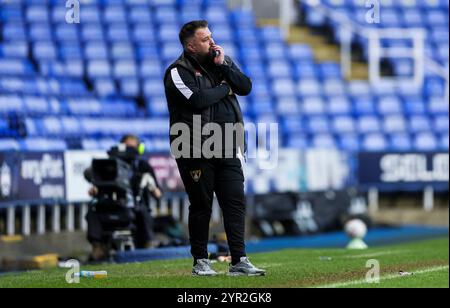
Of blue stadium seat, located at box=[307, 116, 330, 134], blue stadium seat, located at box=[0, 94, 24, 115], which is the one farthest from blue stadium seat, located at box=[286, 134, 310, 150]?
blue stadium seat, located at box=[0, 94, 24, 115]

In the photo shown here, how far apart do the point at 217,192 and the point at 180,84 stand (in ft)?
3.07

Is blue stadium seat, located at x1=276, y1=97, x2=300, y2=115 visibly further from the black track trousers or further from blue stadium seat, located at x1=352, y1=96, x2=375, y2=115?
the black track trousers

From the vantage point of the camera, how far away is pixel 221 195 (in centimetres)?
1015

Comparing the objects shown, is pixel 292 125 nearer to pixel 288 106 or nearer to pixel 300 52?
pixel 288 106

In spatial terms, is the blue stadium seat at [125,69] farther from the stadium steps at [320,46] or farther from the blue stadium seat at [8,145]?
the blue stadium seat at [8,145]

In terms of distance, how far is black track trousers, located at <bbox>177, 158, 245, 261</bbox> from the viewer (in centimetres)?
1008

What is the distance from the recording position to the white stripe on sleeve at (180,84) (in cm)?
990

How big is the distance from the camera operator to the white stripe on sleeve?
6.66 metres

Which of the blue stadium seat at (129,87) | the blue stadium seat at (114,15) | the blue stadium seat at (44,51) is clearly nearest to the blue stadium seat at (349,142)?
the blue stadium seat at (129,87)

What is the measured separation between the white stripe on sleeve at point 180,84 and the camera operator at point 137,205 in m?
6.66

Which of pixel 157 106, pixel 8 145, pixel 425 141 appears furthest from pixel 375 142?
pixel 8 145

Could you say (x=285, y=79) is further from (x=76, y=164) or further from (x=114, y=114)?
(x=76, y=164)

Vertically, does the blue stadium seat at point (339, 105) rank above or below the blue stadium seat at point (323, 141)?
above

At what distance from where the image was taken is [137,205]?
1683 cm
